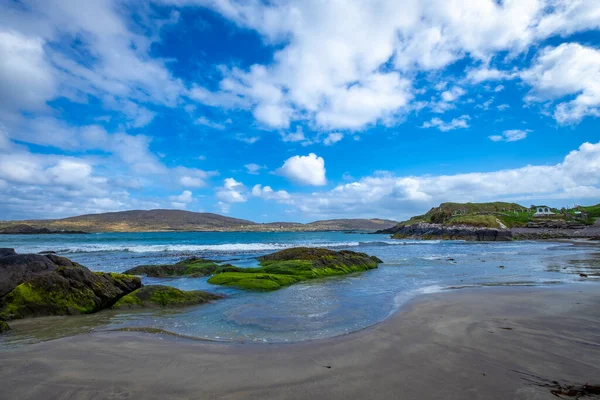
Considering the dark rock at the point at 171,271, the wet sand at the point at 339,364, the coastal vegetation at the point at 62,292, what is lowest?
the dark rock at the point at 171,271

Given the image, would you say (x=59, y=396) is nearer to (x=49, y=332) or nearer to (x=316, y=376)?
(x=316, y=376)

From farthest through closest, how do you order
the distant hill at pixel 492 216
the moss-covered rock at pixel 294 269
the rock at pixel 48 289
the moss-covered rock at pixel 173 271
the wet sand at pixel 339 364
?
the distant hill at pixel 492 216 → the moss-covered rock at pixel 173 271 → the moss-covered rock at pixel 294 269 → the rock at pixel 48 289 → the wet sand at pixel 339 364

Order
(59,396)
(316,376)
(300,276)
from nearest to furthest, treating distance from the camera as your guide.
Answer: (59,396), (316,376), (300,276)

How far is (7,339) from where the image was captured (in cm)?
720

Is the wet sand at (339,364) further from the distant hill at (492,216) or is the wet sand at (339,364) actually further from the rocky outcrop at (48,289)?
the distant hill at (492,216)

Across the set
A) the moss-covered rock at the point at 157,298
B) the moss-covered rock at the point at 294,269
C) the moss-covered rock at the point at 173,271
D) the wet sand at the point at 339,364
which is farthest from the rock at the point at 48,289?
the moss-covered rock at the point at 173,271

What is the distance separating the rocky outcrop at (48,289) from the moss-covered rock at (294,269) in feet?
18.0

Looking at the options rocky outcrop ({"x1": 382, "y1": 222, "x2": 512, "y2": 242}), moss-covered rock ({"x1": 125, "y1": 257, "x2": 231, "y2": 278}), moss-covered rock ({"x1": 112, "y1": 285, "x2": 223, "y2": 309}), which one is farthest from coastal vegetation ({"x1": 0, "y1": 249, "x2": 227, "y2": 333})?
rocky outcrop ({"x1": 382, "y1": 222, "x2": 512, "y2": 242})

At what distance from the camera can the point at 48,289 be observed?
33.1 ft

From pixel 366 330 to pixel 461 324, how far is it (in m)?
2.58

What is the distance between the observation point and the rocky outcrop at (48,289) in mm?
9531

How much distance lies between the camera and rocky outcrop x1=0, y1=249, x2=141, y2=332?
953 centimetres

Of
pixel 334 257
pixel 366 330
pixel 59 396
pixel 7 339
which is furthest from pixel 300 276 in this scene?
pixel 59 396

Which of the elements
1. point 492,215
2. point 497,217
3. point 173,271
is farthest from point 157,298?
point 497,217
